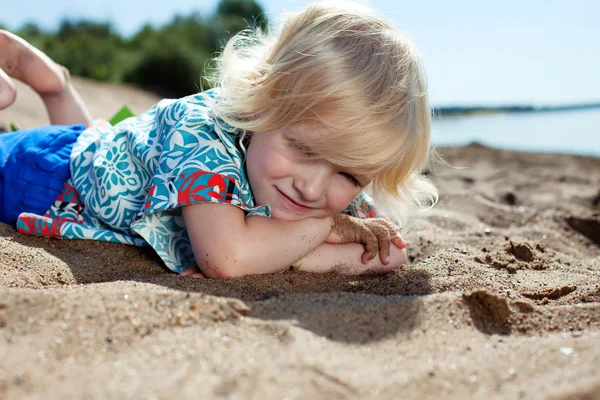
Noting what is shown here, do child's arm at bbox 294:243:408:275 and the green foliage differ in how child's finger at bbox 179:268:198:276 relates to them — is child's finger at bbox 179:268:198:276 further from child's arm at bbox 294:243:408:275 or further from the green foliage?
the green foliage

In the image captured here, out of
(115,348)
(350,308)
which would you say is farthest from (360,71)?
(115,348)

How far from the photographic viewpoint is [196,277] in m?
2.07

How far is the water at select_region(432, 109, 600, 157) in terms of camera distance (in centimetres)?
928

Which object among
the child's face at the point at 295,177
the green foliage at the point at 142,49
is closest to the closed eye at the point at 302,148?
the child's face at the point at 295,177

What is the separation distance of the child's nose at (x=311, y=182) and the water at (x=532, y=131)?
6.08m

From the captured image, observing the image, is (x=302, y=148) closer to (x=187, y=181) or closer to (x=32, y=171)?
(x=187, y=181)

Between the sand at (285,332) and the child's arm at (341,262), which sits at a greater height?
the sand at (285,332)

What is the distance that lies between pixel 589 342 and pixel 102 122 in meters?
2.55

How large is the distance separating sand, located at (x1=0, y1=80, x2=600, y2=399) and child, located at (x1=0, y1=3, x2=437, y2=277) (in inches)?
4.6

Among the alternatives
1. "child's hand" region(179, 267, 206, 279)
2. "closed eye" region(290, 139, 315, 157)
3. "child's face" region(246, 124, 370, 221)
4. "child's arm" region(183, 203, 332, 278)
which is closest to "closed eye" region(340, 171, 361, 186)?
"child's face" region(246, 124, 370, 221)

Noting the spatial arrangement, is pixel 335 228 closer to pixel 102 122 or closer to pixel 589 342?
pixel 589 342

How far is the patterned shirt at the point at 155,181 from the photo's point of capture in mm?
2121

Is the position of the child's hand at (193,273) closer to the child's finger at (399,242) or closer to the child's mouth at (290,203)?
the child's mouth at (290,203)

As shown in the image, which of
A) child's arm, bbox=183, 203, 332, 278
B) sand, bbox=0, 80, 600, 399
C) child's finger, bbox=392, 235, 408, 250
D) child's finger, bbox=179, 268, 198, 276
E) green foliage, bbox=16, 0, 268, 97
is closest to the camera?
sand, bbox=0, 80, 600, 399
